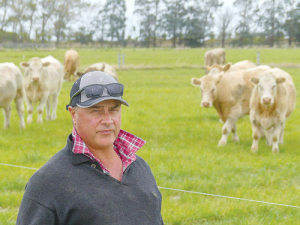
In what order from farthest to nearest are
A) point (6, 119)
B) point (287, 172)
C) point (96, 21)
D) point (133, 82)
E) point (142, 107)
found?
point (96, 21)
point (133, 82)
point (142, 107)
point (6, 119)
point (287, 172)

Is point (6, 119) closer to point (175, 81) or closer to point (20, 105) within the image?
point (20, 105)

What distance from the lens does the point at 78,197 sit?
205 centimetres

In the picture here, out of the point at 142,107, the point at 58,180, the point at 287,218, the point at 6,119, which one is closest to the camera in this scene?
the point at 58,180

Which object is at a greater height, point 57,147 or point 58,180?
point 58,180

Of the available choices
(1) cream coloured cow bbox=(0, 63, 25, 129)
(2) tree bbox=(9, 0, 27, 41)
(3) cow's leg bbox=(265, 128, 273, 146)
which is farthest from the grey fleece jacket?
(2) tree bbox=(9, 0, 27, 41)

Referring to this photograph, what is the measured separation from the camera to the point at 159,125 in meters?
10.0

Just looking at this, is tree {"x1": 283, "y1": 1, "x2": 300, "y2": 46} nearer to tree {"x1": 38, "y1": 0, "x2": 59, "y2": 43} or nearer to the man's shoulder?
tree {"x1": 38, "y1": 0, "x2": 59, "y2": 43}

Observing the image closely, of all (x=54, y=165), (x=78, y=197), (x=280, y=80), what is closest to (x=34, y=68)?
(x=280, y=80)

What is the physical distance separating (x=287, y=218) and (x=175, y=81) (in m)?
15.9

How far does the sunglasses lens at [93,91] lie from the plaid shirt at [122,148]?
27cm

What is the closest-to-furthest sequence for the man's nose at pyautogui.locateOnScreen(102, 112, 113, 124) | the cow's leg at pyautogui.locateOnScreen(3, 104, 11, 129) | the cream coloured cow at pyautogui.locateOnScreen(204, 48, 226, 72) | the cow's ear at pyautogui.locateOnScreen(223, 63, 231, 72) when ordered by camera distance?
the man's nose at pyautogui.locateOnScreen(102, 112, 113, 124) → the cow's leg at pyautogui.locateOnScreen(3, 104, 11, 129) → the cow's ear at pyautogui.locateOnScreen(223, 63, 231, 72) → the cream coloured cow at pyautogui.locateOnScreen(204, 48, 226, 72)

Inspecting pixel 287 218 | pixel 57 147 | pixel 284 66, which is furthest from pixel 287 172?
pixel 284 66

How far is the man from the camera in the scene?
6.60 ft

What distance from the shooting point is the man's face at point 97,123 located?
89.0 inches
